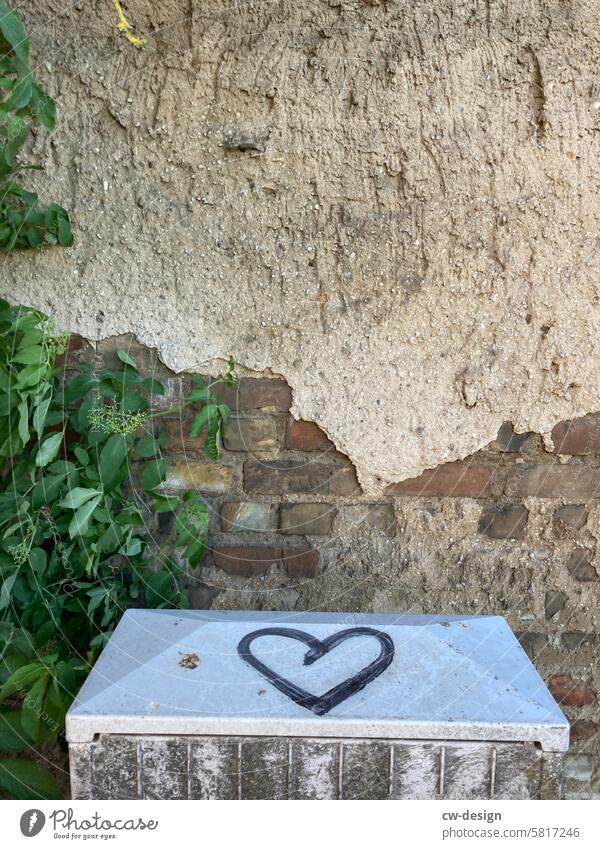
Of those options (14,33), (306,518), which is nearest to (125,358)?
(306,518)

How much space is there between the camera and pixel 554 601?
1605 millimetres

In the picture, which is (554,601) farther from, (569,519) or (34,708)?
(34,708)

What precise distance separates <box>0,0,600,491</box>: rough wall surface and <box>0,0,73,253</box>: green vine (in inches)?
2.1

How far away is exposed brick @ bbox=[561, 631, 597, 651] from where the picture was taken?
63.4 inches

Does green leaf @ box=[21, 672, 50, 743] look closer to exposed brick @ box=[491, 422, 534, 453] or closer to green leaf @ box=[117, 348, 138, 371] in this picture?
green leaf @ box=[117, 348, 138, 371]

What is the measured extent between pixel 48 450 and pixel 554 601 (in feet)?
3.60

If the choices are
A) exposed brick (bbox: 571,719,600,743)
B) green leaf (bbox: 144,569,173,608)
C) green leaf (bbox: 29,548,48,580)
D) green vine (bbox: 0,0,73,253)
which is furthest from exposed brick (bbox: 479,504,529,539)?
green vine (bbox: 0,0,73,253)

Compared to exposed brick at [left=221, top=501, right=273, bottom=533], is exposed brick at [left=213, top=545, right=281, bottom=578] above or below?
below

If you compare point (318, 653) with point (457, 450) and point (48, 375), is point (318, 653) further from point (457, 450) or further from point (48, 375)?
point (48, 375)

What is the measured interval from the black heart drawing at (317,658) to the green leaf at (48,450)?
0.50 meters

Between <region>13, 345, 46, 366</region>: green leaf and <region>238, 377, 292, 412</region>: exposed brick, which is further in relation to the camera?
<region>238, 377, 292, 412</region>: exposed brick

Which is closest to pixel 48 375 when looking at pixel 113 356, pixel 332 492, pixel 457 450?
pixel 113 356

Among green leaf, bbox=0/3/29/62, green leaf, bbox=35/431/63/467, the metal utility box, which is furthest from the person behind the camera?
green leaf, bbox=35/431/63/467

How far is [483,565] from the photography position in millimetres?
1587
